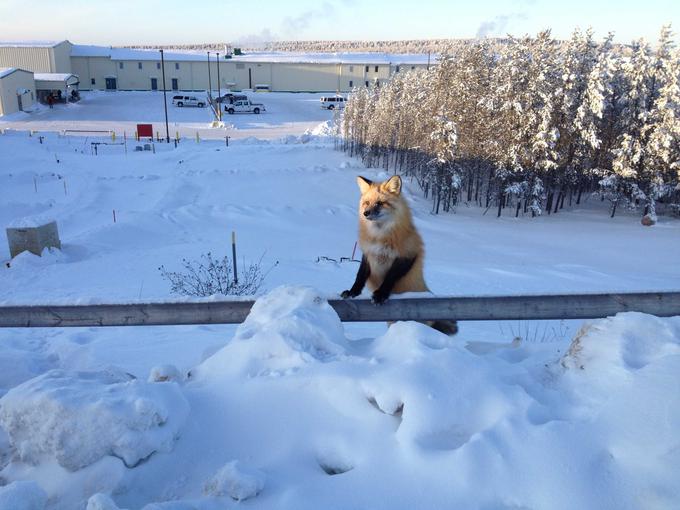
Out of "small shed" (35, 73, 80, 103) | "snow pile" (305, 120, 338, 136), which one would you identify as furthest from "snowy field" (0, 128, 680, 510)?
"small shed" (35, 73, 80, 103)

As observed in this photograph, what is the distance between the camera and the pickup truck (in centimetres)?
6334

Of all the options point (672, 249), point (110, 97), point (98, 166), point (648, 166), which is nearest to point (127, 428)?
point (672, 249)

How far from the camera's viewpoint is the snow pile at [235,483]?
230cm

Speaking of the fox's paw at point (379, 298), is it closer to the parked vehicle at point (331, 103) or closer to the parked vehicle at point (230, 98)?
the parked vehicle at point (230, 98)

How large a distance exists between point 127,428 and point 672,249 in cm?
2243

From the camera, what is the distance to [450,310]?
375 cm

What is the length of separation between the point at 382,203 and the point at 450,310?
160 centimetres

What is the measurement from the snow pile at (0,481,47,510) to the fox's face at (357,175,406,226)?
342 cm

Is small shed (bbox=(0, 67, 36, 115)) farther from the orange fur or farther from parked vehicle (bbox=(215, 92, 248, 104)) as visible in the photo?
the orange fur

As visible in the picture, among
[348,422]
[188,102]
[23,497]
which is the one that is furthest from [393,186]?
Result: [188,102]

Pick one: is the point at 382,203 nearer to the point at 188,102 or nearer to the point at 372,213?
the point at 372,213

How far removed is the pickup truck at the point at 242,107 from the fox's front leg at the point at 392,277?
62.7 meters

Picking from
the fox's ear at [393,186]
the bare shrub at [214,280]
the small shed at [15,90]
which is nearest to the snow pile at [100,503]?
the fox's ear at [393,186]

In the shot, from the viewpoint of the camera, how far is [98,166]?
105ft
